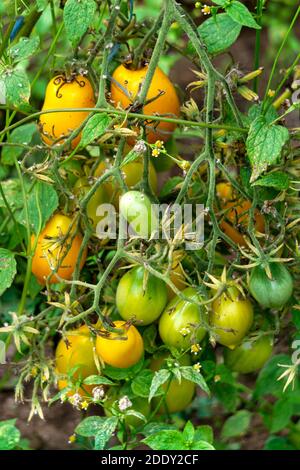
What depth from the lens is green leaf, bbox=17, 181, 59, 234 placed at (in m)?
1.19

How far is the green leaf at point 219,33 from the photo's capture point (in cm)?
111

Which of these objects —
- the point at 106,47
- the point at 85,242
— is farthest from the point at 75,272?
the point at 106,47

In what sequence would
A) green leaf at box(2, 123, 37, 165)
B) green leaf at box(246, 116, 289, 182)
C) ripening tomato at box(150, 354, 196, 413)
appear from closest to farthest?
1. green leaf at box(246, 116, 289, 182)
2. ripening tomato at box(150, 354, 196, 413)
3. green leaf at box(2, 123, 37, 165)

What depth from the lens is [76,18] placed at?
105 cm

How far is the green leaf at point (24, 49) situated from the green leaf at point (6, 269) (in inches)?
11.1

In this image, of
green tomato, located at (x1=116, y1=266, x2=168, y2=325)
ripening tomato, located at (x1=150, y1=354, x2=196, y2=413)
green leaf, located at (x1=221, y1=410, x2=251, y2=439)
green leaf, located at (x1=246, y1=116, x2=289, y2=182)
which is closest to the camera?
green leaf, located at (x1=246, y1=116, x2=289, y2=182)

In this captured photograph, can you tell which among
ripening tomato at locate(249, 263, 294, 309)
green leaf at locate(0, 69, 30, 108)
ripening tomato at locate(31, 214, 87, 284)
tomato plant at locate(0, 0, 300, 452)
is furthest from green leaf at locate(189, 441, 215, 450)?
green leaf at locate(0, 69, 30, 108)

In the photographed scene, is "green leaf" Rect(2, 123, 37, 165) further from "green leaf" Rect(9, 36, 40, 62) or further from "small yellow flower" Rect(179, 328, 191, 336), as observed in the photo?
"small yellow flower" Rect(179, 328, 191, 336)

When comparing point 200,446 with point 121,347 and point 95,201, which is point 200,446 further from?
point 95,201

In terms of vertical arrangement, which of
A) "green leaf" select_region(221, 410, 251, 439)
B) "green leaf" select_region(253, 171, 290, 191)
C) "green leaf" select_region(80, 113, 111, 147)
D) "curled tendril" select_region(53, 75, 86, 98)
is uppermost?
"curled tendril" select_region(53, 75, 86, 98)

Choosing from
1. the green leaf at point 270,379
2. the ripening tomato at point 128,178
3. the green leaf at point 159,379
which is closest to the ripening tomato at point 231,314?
the green leaf at point 159,379

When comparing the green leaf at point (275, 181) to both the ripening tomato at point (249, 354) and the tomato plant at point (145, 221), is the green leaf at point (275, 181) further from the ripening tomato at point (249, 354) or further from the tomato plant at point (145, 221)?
the ripening tomato at point (249, 354)

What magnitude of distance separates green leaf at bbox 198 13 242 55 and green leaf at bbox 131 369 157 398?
467 mm

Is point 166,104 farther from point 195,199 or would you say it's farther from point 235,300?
point 235,300
